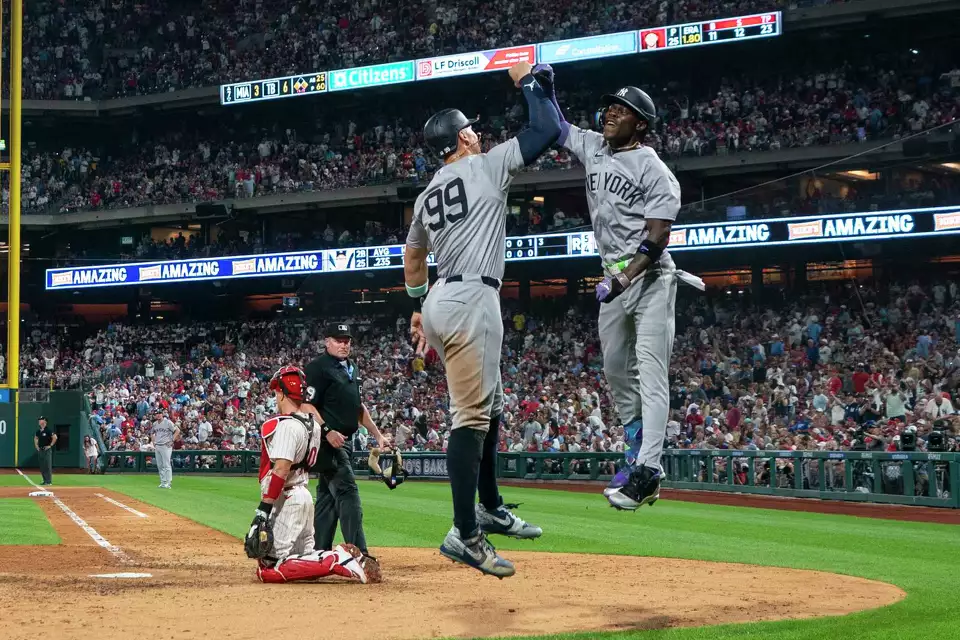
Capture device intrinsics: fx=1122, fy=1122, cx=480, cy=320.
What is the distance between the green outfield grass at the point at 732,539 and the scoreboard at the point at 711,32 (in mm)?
18337

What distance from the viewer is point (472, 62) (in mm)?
37562

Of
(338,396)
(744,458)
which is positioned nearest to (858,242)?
(744,458)

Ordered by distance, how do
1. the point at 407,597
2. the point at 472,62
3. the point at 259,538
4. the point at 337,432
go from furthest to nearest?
the point at 472,62 → the point at 337,432 → the point at 259,538 → the point at 407,597

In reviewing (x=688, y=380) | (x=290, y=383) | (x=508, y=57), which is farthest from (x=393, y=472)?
(x=508, y=57)

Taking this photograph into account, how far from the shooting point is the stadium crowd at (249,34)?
38.8 meters

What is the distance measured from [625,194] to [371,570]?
148 inches

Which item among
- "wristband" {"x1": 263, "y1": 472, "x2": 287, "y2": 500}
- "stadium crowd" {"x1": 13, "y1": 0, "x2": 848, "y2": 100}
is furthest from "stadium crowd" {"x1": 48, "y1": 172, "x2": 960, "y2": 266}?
"wristband" {"x1": 263, "y1": 472, "x2": 287, "y2": 500}

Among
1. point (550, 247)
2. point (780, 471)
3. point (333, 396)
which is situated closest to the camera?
point (333, 396)

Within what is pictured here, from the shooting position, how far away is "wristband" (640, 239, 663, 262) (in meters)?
5.53

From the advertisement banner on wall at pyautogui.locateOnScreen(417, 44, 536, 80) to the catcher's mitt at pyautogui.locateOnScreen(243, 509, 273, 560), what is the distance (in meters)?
30.4

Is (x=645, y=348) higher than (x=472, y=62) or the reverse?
the reverse

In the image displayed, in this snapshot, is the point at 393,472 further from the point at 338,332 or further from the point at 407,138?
the point at 407,138

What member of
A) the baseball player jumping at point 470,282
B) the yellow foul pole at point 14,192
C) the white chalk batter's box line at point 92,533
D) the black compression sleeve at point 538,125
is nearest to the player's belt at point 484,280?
the baseball player jumping at point 470,282

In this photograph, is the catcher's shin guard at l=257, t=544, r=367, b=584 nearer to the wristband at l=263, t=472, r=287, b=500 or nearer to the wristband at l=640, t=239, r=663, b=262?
the wristband at l=263, t=472, r=287, b=500
